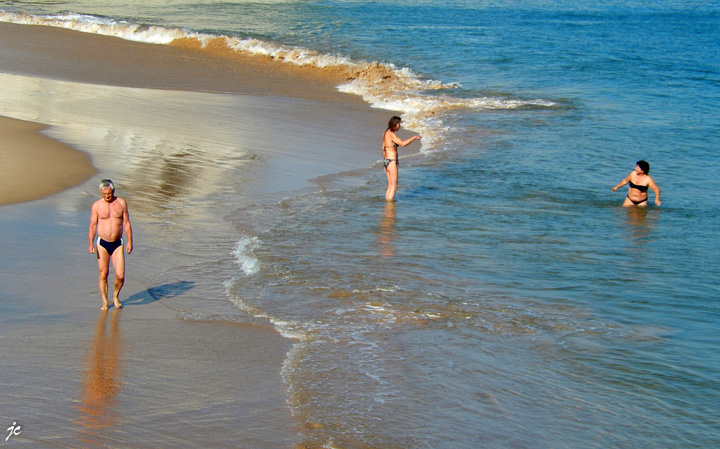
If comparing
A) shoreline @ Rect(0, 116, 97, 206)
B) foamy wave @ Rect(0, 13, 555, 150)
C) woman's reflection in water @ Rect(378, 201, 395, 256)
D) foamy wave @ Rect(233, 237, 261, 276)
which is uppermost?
foamy wave @ Rect(0, 13, 555, 150)

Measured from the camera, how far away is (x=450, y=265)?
9.02 m

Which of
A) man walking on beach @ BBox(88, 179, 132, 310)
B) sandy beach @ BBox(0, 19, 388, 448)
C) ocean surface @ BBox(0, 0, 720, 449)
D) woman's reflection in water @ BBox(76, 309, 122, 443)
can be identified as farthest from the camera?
man walking on beach @ BBox(88, 179, 132, 310)

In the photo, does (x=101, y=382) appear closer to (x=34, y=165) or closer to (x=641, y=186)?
(x=34, y=165)

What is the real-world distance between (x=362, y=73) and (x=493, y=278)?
1640cm

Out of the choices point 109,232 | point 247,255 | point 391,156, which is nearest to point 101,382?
point 109,232

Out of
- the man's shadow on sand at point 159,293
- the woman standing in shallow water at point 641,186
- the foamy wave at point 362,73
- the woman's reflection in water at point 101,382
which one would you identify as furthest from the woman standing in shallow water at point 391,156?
the woman's reflection in water at point 101,382

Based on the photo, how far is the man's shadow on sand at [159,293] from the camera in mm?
7655

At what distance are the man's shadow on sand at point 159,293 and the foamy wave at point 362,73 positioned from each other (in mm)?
8740

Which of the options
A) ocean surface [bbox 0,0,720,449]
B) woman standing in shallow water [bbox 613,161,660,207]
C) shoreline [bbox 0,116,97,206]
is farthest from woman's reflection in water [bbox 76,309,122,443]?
woman standing in shallow water [bbox 613,161,660,207]

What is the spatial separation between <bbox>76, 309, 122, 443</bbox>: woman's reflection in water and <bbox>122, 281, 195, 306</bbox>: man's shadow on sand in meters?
0.47

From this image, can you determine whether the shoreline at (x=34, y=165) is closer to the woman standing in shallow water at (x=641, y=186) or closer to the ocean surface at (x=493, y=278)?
the ocean surface at (x=493, y=278)

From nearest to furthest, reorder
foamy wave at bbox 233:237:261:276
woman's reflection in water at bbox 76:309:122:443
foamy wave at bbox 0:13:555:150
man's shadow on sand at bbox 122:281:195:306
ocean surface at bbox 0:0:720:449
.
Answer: woman's reflection in water at bbox 76:309:122:443, ocean surface at bbox 0:0:720:449, man's shadow on sand at bbox 122:281:195:306, foamy wave at bbox 233:237:261:276, foamy wave at bbox 0:13:555:150

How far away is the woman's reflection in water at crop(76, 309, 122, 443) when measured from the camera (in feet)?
17.6

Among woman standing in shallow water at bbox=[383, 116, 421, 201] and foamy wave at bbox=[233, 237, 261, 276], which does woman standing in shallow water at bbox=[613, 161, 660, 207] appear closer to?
woman standing in shallow water at bbox=[383, 116, 421, 201]
